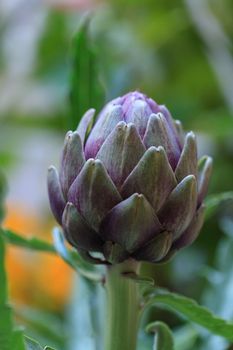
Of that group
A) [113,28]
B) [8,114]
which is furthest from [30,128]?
[113,28]

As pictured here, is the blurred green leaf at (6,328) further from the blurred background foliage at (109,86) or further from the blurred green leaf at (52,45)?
the blurred green leaf at (52,45)

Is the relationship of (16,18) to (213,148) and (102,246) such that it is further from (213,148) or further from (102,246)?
(102,246)

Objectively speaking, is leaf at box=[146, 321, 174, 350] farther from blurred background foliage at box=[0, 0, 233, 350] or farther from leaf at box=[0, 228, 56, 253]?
blurred background foliage at box=[0, 0, 233, 350]

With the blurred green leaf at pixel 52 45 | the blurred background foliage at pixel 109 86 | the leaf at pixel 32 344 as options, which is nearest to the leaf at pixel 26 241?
the leaf at pixel 32 344

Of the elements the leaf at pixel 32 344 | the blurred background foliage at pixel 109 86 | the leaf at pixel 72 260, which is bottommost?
the leaf at pixel 32 344

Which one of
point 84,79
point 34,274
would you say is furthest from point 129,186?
point 34,274

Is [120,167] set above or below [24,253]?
below
